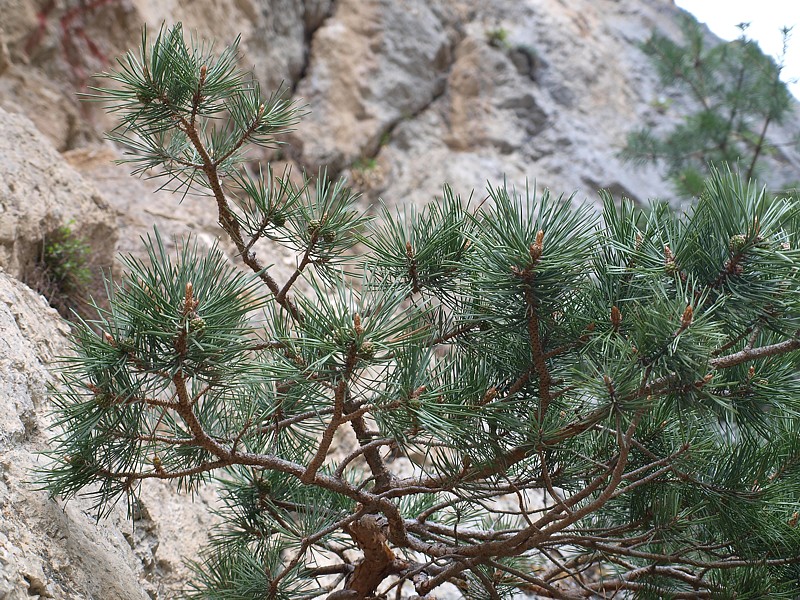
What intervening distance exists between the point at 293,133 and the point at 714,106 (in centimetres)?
213

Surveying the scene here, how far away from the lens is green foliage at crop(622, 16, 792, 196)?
3.33 metres

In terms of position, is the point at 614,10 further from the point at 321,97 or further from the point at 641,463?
the point at 641,463

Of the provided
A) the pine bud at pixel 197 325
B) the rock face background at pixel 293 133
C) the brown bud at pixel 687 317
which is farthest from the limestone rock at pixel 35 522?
the brown bud at pixel 687 317

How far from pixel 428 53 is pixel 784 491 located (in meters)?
3.81

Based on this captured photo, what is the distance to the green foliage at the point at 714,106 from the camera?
333 centimetres

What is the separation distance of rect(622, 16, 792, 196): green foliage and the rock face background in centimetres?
56

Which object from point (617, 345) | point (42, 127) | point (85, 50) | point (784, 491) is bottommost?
point (617, 345)

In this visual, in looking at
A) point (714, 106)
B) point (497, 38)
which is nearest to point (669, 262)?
point (714, 106)

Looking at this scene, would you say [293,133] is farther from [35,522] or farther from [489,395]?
[489,395]

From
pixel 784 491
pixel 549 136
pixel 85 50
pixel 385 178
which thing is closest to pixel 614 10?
pixel 549 136

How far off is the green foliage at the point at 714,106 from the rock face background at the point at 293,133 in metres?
0.56

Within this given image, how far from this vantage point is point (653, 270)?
82cm

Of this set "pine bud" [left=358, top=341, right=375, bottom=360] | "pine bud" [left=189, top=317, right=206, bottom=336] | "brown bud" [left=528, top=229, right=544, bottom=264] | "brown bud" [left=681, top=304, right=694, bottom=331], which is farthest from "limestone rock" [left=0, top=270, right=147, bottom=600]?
"brown bud" [left=681, top=304, right=694, bottom=331]

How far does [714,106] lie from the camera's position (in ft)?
12.3
